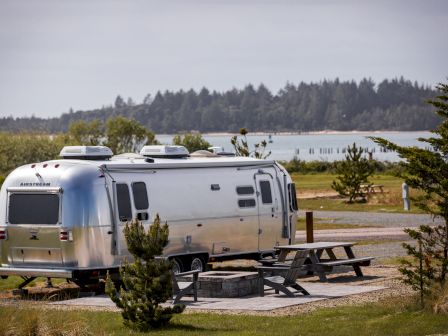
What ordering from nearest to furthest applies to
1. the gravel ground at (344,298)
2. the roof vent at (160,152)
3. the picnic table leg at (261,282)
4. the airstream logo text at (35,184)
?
1. the gravel ground at (344,298)
2. the picnic table leg at (261,282)
3. the airstream logo text at (35,184)
4. the roof vent at (160,152)

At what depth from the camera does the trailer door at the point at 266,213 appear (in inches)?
943

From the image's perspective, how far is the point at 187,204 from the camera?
2233 cm

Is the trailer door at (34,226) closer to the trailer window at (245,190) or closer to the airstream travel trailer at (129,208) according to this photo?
the airstream travel trailer at (129,208)

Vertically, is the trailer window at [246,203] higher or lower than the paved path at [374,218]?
higher

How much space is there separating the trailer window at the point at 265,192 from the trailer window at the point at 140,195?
3402 millimetres

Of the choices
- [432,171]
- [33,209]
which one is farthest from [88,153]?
[432,171]

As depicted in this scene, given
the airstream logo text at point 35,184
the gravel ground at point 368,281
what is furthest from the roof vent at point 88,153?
the gravel ground at point 368,281

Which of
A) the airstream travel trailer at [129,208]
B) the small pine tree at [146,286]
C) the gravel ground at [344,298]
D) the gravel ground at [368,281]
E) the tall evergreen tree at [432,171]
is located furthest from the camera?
the airstream travel trailer at [129,208]

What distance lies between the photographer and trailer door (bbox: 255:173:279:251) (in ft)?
78.6

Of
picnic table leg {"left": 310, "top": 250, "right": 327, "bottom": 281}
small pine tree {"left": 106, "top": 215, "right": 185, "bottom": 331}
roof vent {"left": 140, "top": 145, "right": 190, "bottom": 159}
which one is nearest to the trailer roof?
roof vent {"left": 140, "top": 145, "right": 190, "bottom": 159}

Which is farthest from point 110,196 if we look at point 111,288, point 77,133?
point 77,133

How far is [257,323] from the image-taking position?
16312mm

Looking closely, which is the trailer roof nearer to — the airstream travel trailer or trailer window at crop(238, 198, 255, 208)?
the airstream travel trailer

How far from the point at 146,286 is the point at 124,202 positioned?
209 inches
